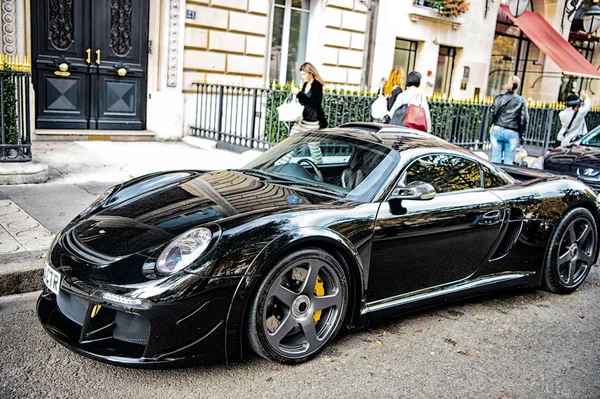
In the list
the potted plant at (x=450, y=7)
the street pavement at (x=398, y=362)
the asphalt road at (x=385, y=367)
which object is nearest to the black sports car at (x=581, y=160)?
the street pavement at (x=398, y=362)

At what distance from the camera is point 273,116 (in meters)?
11.0

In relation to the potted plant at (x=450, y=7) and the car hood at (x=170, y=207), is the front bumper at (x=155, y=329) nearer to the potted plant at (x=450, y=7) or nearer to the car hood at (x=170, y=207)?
the car hood at (x=170, y=207)

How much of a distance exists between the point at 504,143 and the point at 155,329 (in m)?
8.62

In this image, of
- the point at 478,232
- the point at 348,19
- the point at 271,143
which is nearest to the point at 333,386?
the point at 478,232

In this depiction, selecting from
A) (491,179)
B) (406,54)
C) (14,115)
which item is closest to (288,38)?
(406,54)

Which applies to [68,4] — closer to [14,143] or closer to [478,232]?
[14,143]

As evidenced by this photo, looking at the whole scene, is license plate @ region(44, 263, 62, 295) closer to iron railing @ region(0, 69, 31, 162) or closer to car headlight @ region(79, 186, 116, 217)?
car headlight @ region(79, 186, 116, 217)

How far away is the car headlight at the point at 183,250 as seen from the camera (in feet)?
10.9

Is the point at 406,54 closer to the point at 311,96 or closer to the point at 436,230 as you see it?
the point at 311,96

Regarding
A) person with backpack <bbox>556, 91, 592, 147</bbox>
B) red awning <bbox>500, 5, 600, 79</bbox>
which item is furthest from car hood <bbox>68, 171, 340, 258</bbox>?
red awning <bbox>500, 5, 600, 79</bbox>

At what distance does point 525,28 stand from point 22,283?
738 inches

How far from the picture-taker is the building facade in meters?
11.3

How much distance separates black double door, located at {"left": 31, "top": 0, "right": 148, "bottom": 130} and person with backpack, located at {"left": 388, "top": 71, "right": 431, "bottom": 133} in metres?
6.15

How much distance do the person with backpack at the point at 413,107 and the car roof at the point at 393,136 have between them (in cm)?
322
